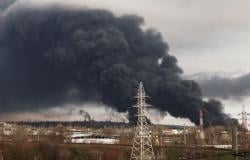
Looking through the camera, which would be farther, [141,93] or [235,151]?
[141,93]

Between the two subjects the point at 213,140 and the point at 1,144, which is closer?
the point at 1,144

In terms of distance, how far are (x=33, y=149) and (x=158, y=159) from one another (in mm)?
21436

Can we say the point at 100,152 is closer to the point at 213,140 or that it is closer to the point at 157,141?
the point at 157,141

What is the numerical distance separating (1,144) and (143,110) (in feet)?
155

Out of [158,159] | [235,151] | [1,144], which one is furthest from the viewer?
[1,144]

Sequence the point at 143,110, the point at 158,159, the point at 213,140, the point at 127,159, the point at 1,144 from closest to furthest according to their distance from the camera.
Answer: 1. the point at 143,110
2. the point at 158,159
3. the point at 127,159
4. the point at 1,144
5. the point at 213,140

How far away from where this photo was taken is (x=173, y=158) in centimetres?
5903

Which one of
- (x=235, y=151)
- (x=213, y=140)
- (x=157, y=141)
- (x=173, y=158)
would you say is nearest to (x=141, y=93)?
(x=235, y=151)

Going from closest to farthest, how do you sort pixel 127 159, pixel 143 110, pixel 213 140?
pixel 143 110
pixel 127 159
pixel 213 140

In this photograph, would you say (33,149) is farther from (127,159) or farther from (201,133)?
(201,133)

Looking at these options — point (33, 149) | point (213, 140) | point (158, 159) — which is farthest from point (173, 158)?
point (213, 140)

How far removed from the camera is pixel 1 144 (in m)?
73.6

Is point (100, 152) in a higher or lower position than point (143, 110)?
lower

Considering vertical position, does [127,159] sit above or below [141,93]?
below
